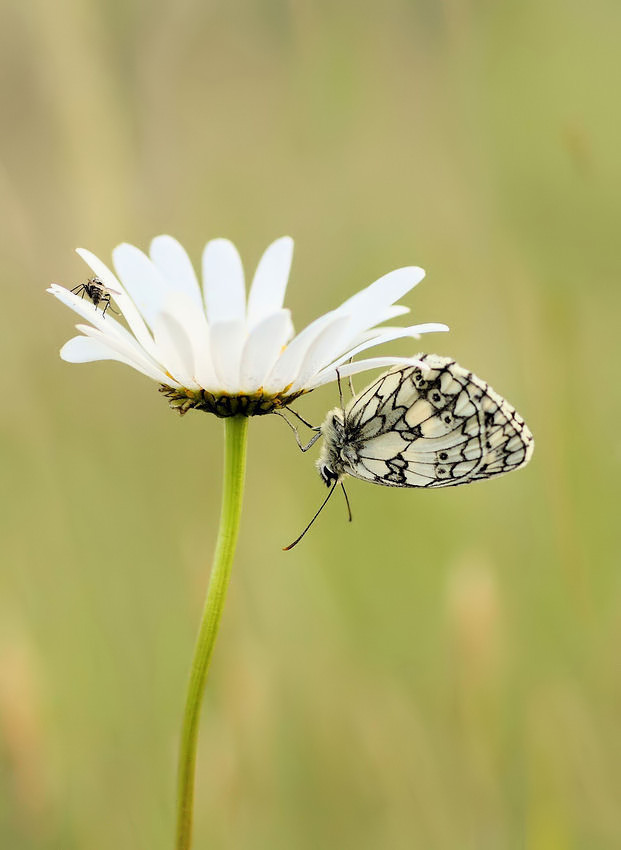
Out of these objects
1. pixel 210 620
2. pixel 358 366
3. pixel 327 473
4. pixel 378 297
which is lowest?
pixel 210 620

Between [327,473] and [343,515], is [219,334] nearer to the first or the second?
[327,473]

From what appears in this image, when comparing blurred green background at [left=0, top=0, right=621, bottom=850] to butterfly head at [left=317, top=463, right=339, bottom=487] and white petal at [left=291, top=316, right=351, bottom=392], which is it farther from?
white petal at [left=291, top=316, right=351, bottom=392]

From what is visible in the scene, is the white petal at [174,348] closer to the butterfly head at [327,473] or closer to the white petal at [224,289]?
the white petal at [224,289]

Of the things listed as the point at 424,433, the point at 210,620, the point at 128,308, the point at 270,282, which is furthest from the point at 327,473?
the point at 210,620

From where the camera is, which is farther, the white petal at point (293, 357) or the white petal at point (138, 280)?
the white petal at point (138, 280)

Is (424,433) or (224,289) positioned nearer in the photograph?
(224,289)

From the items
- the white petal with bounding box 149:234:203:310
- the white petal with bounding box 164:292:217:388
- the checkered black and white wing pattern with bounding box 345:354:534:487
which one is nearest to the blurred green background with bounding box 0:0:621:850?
the checkered black and white wing pattern with bounding box 345:354:534:487

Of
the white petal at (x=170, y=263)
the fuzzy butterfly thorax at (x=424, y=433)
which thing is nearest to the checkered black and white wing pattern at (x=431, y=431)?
the fuzzy butterfly thorax at (x=424, y=433)

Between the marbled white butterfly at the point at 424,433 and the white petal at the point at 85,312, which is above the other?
the white petal at the point at 85,312
